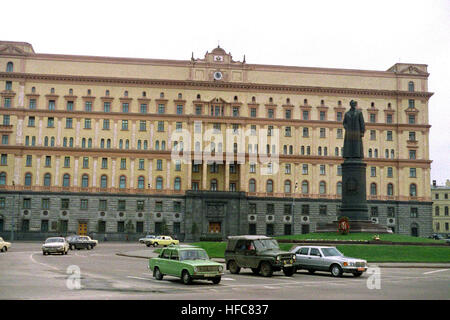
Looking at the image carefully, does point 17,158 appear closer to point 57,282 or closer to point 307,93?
point 307,93

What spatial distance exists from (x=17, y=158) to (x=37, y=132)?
538cm

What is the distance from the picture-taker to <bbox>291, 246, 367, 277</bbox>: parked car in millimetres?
29094

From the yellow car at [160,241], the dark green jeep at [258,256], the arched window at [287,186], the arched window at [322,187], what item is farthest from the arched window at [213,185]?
the dark green jeep at [258,256]

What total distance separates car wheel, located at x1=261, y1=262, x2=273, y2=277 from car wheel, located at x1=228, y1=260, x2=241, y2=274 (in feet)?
6.25

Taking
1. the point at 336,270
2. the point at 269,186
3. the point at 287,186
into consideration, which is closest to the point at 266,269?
the point at 336,270

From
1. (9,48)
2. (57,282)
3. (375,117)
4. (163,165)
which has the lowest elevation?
(57,282)

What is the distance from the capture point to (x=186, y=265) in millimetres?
23672

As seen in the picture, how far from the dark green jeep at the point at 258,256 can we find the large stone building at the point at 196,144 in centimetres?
5703

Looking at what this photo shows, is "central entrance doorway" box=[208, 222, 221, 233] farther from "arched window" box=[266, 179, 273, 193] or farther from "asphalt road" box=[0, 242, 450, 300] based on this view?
"asphalt road" box=[0, 242, 450, 300]

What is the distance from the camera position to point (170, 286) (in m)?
22.7

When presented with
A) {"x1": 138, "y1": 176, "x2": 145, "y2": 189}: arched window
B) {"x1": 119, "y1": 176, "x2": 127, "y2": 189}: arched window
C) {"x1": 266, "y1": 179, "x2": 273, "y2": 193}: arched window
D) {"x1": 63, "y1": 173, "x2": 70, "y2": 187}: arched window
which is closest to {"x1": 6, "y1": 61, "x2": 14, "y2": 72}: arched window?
{"x1": 63, "y1": 173, "x2": 70, "y2": 187}: arched window

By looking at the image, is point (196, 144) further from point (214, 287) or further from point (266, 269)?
point (214, 287)
